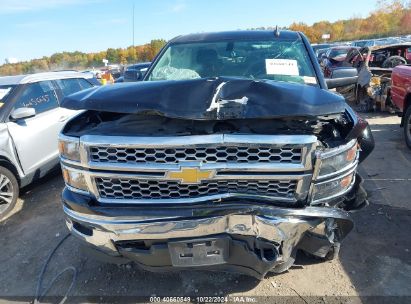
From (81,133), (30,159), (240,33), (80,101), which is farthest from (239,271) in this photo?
(30,159)

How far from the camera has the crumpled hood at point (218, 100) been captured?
Result: 2.17 metres

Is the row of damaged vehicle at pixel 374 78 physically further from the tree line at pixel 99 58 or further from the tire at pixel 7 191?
the tree line at pixel 99 58

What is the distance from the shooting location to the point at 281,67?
3.43m

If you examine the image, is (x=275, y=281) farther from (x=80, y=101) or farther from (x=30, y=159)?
(x=30, y=159)

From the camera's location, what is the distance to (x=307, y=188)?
7.38ft

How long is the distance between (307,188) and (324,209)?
19 centimetres

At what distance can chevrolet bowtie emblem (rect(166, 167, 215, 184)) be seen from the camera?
220 centimetres

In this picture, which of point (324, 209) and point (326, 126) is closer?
point (324, 209)

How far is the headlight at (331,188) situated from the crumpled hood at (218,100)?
1.45 feet

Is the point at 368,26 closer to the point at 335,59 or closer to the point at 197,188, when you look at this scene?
the point at 335,59

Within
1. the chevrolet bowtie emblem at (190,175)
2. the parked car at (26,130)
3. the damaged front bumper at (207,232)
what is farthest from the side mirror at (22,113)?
the chevrolet bowtie emblem at (190,175)

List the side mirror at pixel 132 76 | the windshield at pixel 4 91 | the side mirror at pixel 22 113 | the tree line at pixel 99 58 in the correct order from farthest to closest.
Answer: the tree line at pixel 99 58 < the windshield at pixel 4 91 < the side mirror at pixel 22 113 < the side mirror at pixel 132 76

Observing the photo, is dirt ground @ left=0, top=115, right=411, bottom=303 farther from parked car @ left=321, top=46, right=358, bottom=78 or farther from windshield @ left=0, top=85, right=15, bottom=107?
parked car @ left=321, top=46, right=358, bottom=78

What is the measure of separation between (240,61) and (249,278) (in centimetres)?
201
